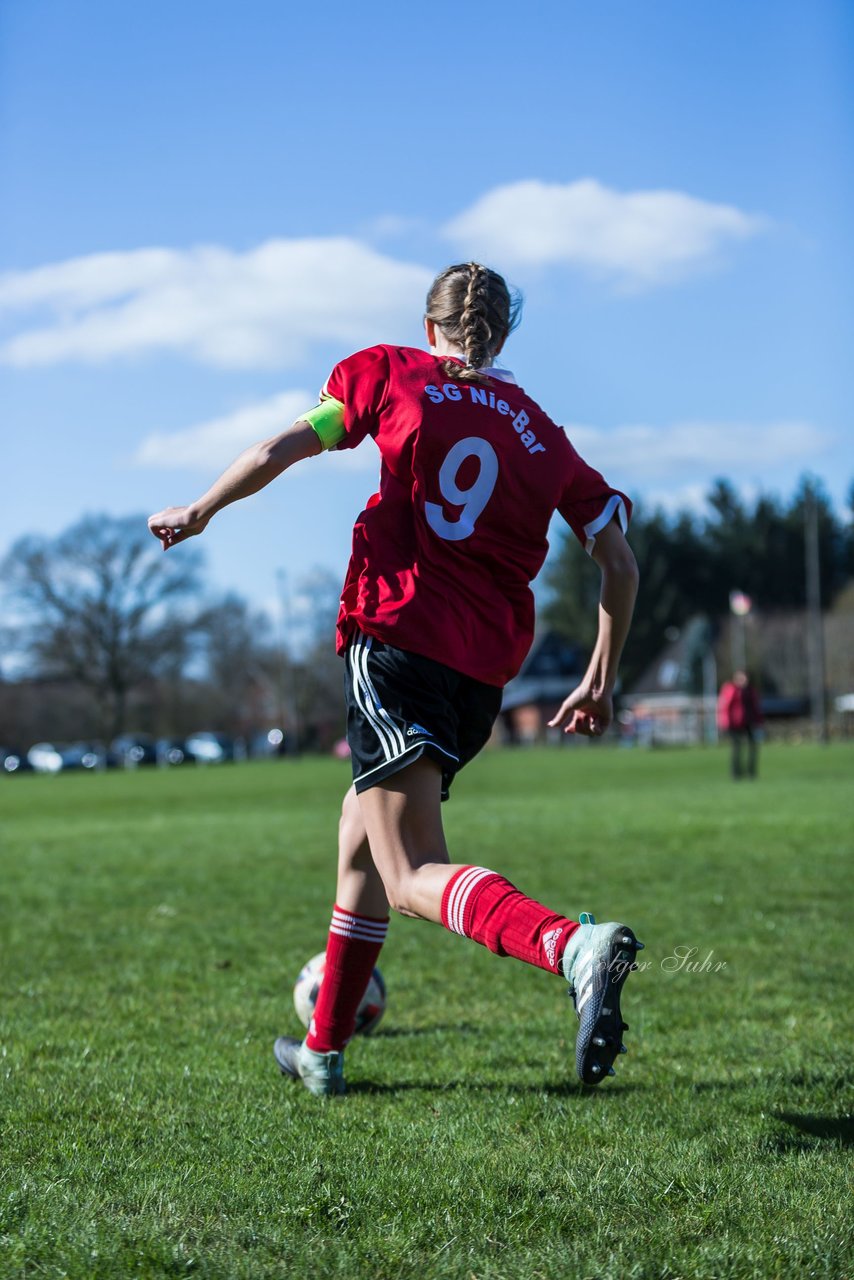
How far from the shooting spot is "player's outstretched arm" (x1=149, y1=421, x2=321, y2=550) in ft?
11.1

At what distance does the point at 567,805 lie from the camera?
1930 centimetres

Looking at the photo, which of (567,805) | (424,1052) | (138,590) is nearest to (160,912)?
(424,1052)

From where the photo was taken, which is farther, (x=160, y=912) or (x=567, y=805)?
(x=567, y=805)

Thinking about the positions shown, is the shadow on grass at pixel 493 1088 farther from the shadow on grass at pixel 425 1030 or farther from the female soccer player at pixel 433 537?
the female soccer player at pixel 433 537

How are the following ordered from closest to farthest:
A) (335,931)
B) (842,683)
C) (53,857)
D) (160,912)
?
(335,931) → (160,912) → (53,857) → (842,683)

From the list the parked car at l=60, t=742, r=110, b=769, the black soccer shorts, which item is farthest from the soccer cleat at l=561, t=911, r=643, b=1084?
the parked car at l=60, t=742, r=110, b=769

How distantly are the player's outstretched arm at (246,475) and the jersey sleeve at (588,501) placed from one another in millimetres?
705

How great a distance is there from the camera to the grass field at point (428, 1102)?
104 inches

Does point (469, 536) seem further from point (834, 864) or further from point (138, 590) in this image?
point (138, 590)

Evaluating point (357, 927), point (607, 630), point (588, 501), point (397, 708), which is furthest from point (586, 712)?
point (357, 927)

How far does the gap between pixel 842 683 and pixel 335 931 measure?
242ft

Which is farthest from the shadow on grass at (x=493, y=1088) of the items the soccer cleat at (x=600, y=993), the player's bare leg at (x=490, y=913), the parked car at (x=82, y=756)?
the parked car at (x=82, y=756)

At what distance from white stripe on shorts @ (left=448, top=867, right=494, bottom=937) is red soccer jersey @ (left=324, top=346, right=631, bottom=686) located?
1.81ft

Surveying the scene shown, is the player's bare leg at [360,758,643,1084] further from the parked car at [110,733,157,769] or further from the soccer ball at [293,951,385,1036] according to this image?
the parked car at [110,733,157,769]
